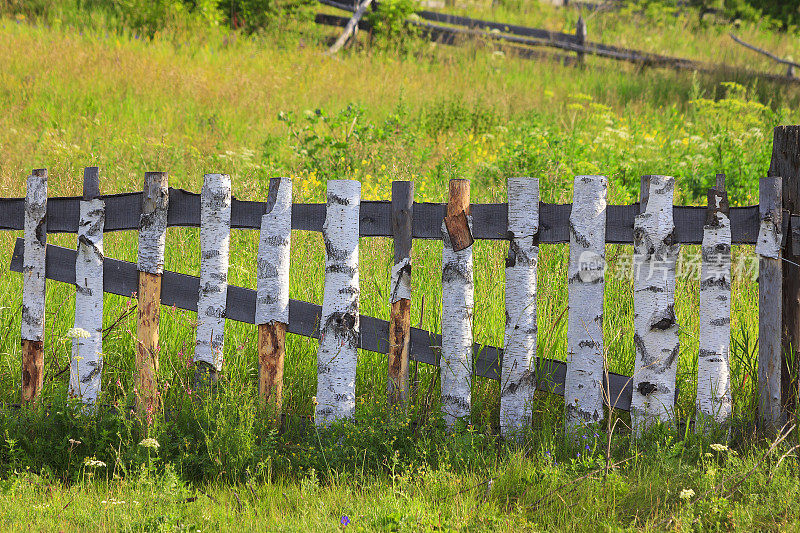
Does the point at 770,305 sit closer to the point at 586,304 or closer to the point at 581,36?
the point at 586,304

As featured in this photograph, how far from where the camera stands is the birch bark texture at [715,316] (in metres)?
3.22

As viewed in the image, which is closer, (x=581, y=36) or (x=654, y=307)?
(x=654, y=307)

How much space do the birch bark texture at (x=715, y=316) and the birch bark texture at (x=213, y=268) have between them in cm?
249

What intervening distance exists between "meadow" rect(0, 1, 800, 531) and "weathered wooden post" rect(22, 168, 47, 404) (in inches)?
4.6

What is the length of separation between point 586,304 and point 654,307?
1.12 feet

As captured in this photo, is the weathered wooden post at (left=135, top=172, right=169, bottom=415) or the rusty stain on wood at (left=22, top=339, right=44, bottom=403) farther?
the rusty stain on wood at (left=22, top=339, right=44, bottom=403)

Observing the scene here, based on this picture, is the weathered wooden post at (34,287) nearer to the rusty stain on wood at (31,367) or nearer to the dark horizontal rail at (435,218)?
the rusty stain on wood at (31,367)

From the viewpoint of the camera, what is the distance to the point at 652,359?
11.0 feet

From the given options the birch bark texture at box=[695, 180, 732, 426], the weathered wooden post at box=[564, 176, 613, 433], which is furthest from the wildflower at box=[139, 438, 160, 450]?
the birch bark texture at box=[695, 180, 732, 426]

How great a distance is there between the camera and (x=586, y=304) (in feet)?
11.0

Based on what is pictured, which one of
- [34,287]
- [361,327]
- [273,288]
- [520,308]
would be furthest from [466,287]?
[34,287]

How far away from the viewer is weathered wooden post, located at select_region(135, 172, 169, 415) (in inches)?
139

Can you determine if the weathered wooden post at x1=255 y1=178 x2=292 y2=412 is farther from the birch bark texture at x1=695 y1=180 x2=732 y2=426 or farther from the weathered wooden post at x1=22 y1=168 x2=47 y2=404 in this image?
the birch bark texture at x1=695 y1=180 x2=732 y2=426

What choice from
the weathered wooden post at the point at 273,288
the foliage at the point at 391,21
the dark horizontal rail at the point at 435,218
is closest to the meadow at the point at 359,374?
the weathered wooden post at the point at 273,288
